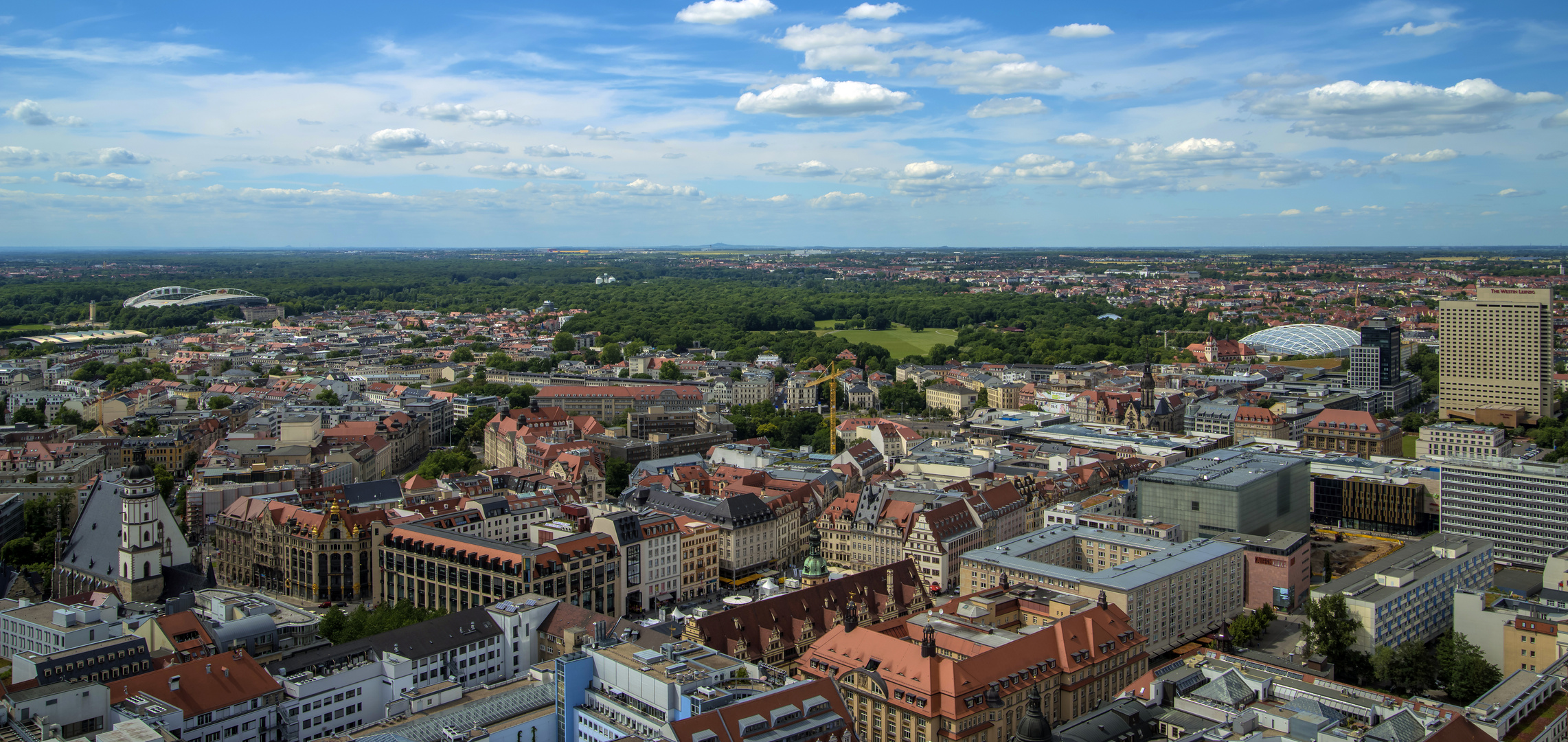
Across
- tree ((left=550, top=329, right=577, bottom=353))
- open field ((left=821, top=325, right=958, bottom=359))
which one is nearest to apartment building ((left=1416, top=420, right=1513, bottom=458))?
open field ((left=821, top=325, right=958, bottom=359))

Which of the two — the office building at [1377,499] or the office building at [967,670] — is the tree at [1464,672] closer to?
the office building at [967,670]

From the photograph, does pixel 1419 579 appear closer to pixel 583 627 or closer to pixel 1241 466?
pixel 1241 466

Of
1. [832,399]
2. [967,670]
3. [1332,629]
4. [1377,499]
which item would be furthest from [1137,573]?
[832,399]

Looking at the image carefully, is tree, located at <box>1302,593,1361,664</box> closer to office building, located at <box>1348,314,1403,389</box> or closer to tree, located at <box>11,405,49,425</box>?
office building, located at <box>1348,314,1403,389</box>

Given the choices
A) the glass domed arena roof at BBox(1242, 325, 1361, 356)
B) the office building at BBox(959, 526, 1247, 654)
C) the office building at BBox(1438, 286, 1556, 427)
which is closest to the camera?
the office building at BBox(959, 526, 1247, 654)

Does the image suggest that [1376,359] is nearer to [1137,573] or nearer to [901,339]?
[901,339]

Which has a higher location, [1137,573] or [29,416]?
[29,416]
